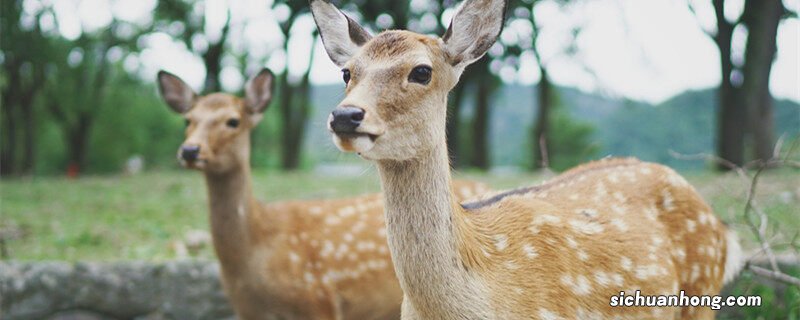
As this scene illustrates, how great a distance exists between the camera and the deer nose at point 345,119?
213 cm

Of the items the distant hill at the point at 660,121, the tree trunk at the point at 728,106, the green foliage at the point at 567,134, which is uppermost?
the tree trunk at the point at 728,106

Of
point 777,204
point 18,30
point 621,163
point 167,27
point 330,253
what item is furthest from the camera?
point 167,27

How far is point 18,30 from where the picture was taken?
16797 millimetres

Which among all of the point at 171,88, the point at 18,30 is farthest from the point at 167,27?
the point at 171,88

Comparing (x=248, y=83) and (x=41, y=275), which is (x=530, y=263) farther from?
(x=41, y=275)

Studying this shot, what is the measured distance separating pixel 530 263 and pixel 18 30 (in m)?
17.4

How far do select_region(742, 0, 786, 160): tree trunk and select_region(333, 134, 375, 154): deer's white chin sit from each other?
463 inches

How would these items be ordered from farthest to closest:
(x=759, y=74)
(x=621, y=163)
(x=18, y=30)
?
(x=18, y=30) < (x=759, y=74) < (x=621, y=163)

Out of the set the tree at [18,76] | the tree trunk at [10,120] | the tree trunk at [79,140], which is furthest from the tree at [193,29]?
the tree trunk at [10,120]

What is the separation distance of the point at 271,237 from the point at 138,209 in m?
4.47

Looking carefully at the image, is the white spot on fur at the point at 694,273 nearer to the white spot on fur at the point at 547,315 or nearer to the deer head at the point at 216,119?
the white spot on fur at the point at 547,315

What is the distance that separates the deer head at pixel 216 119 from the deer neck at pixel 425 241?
7.51 ft

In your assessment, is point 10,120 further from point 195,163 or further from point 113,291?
point 195,163

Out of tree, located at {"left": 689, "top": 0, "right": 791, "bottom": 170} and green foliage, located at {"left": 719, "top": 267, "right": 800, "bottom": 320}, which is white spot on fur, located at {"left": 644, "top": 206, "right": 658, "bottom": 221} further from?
tree, located at {"left": 689, "top": 0, "right": 791, "bottom": 170}
